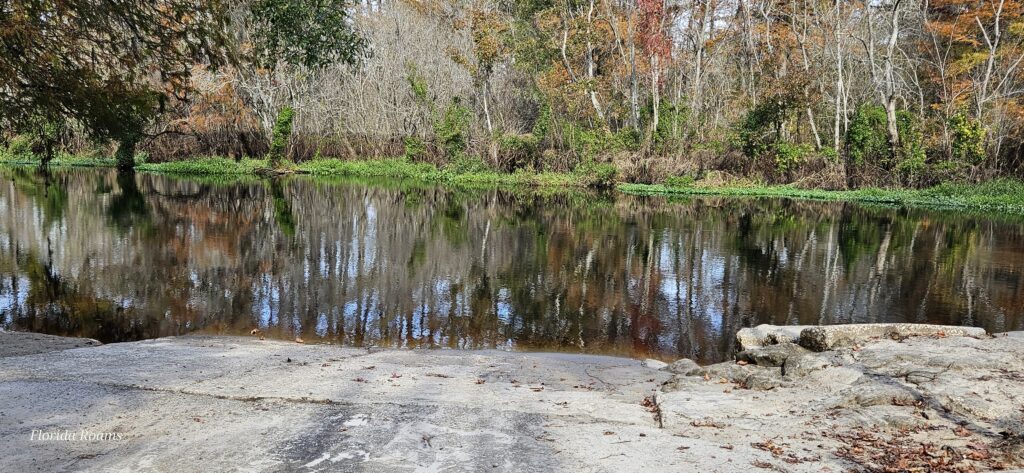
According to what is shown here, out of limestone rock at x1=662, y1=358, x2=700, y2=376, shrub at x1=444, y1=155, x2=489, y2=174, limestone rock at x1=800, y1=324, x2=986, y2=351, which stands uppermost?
shrub at x1=444, y1=155, x2=489, y2=174

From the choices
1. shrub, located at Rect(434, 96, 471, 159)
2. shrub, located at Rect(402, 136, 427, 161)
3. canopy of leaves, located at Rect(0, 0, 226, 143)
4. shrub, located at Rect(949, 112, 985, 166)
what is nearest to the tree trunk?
shrub, located at Rect(402, 136, 427, 161)

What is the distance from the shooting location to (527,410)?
5953 millimetres

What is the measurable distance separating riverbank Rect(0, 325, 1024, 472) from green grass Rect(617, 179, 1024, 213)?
23.3m

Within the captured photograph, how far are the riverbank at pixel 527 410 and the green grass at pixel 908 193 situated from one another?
23331 millimetres

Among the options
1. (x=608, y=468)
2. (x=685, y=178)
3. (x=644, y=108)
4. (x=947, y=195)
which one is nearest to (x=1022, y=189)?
(x=947, y=195)

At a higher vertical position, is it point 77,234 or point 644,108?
point 644,108

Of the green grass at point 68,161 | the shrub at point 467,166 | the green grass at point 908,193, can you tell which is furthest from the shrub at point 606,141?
the green grass at point 68,161

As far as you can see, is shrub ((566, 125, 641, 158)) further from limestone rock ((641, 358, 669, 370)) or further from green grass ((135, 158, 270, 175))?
limestone rock ((641, 358, 669, 370))

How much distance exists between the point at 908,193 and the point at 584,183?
12.9m

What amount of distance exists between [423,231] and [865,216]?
1461cm

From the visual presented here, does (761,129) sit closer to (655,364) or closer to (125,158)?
(655,364)

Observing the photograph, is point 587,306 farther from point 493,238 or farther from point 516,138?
point 516,138

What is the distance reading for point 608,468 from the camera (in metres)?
4.66

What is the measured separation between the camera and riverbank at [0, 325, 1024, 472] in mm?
4719
